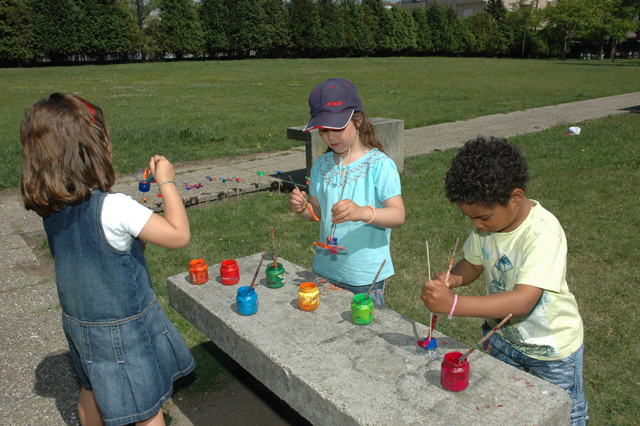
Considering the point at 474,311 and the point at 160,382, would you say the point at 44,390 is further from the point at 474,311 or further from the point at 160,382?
the point at 474,311

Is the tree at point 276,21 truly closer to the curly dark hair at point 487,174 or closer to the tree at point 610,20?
the tree at point 610,20

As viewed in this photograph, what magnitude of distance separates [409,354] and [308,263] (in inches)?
97.7

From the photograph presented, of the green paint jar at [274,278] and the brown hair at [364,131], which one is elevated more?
the brown hair at [364,131]

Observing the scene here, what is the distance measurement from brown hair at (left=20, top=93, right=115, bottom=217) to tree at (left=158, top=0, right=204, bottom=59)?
1763 inches

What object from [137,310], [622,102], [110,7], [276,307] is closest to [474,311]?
[276,307]

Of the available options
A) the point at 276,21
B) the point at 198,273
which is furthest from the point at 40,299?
the point at 276,21

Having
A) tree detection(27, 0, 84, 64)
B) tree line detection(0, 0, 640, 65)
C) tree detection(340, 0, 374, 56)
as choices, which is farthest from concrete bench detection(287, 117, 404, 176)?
tree detection(340, 0, 374, 56)

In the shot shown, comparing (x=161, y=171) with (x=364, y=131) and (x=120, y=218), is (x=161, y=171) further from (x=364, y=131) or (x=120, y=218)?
(x=364, y=131)

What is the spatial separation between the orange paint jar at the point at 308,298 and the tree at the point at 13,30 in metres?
42.0

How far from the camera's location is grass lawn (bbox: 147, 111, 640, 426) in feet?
9.74

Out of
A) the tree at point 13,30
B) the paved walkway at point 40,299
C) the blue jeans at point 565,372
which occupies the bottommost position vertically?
the paved walkway at point 40,299

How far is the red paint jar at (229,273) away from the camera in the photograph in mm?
2580

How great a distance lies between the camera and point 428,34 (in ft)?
168

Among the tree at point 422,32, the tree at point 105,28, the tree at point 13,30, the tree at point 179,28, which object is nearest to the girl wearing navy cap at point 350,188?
the tree at point 13,30
